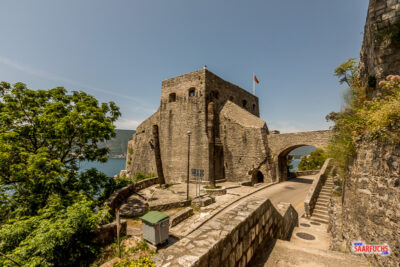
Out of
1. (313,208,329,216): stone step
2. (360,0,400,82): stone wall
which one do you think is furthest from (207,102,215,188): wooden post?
(360,0,400,82): stone wall

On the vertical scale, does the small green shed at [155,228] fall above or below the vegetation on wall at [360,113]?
below

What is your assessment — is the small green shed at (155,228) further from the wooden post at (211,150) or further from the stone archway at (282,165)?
the stone archway at (282,165)

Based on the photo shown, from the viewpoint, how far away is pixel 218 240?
238cm

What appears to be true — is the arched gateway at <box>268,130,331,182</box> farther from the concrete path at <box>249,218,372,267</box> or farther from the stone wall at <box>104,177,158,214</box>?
the concrete path at <box>249,218,372,267</box>

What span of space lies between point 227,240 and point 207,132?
53.1ft

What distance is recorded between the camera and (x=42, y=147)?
7.89m

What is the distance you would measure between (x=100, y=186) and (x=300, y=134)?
17298mm

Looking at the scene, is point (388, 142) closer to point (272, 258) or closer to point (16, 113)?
point (272, 258)

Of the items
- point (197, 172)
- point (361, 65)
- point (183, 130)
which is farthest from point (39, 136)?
point (361, 65)

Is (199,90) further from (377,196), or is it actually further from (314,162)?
(314,162)

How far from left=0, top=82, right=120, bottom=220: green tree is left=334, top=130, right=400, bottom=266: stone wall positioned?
34.0 feet

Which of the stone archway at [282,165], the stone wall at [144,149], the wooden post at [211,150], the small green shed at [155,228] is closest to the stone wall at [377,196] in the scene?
the small green shed at [155,228]

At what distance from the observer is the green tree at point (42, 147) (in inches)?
286
